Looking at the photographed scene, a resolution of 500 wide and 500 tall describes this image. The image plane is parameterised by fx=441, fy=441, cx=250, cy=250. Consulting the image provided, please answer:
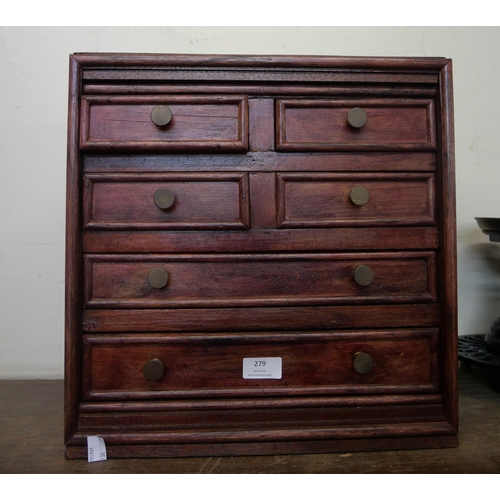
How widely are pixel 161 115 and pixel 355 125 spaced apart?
0.58 metres

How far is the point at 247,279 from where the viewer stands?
4.42 ft

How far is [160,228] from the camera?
1.33m

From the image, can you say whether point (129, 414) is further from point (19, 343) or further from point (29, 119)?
point (29, 119)

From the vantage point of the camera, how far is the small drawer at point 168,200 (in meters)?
1.32

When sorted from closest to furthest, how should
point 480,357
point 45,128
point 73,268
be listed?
point 73,268, point 480,357, point 45,128

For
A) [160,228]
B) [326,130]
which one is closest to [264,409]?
[160,228]

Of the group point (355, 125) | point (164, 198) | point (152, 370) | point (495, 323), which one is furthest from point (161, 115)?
point (495, 323)

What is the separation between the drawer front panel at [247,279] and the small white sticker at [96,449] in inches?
15.4

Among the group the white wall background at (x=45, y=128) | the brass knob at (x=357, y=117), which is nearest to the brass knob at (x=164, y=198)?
the brass knob at (x=357, y=117)

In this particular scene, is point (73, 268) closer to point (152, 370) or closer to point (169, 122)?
point (152, 370)

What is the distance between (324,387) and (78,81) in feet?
3.89

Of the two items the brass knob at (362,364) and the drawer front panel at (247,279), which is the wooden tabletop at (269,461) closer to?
the brass knob at (362,364)

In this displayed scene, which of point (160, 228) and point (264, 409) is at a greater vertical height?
point (160, 228)

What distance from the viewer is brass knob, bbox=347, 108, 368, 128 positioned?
4.39 ft
